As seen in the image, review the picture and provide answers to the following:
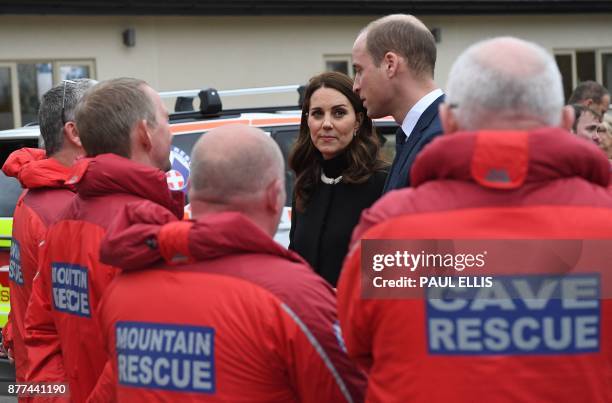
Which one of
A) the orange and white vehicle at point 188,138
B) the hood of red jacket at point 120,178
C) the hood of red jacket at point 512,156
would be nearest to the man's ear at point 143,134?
the hood of red jacket at point 120,178

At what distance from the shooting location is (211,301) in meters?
2.55

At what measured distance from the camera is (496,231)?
231 centimetres

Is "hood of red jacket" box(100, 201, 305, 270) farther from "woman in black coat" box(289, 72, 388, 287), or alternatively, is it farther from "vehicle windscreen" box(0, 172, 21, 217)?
"vehicle windscreen" box(0, 172, 21, 217)

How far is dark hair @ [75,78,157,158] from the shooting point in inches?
139

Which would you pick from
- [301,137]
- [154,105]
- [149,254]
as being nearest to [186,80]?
[301,137]

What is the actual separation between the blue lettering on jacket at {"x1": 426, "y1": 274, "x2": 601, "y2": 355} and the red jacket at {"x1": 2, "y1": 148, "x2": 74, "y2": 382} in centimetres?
216

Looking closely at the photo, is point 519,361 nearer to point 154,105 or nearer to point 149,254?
point 149,254

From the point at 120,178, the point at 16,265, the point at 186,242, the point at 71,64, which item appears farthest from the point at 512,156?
the point at 71,64

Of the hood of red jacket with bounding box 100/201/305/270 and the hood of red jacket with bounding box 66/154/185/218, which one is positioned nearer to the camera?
the hood of red jacket with bounding box 100/201/305/270

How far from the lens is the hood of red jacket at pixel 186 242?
256cm

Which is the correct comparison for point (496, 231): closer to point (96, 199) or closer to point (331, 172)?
point (96, 199)

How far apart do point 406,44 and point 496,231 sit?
6.38ft

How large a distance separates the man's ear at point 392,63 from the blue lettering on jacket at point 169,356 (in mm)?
1843

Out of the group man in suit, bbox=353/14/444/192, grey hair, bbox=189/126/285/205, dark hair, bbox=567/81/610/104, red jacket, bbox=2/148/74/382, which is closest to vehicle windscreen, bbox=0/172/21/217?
red jacket, bbox=2/148/74/382
